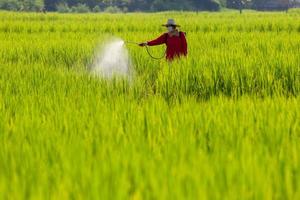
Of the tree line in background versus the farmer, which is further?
the tree line in background

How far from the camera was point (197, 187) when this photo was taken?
160 cm

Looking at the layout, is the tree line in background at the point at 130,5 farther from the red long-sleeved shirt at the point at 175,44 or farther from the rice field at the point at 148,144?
the rice field at the point at 148,144

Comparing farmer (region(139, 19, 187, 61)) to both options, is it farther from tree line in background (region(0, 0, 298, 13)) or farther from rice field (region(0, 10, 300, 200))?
tree line in background (region(0, 0, 298, 13))

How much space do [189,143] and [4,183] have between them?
0.89m

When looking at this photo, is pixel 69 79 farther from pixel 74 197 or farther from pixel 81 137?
pixel 74 197

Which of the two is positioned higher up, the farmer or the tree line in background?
the farmer

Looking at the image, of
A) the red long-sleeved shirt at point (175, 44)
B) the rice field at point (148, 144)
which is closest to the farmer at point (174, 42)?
the red long-sleeved shirt at point (175, 44)

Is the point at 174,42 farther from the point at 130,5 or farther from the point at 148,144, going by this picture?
the point at 130,5

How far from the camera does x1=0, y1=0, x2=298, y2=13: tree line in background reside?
255 ft

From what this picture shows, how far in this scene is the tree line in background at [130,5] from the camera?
77.6 meters

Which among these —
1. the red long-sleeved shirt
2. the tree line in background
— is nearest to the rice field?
the red long-sleeved shirt

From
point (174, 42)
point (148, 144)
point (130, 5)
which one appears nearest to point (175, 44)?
point (174, 42)

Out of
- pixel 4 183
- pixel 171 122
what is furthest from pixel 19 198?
pixel 171 122

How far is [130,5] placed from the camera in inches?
3516
